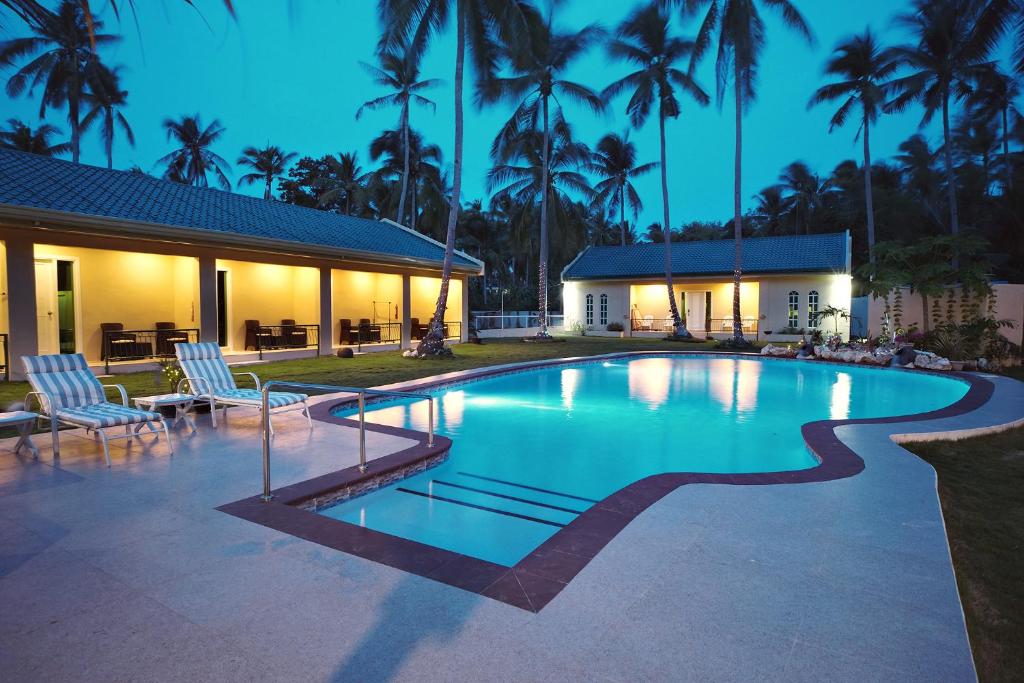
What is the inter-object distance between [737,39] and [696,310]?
12.2 metres

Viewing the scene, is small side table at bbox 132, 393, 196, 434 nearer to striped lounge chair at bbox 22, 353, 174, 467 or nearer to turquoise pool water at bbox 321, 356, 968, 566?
striped lounge chair at bbox 22, 353, 174, 467

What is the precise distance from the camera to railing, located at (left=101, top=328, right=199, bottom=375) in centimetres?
1192

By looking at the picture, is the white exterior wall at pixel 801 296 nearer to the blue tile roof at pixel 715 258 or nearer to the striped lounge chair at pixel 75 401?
the blue tile roof at pixel 715 258

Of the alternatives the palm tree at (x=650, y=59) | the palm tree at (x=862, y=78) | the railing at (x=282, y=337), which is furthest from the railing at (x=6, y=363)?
the palm tree at (x=862, y=78)

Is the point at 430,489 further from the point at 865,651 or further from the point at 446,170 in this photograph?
the point at 446,170

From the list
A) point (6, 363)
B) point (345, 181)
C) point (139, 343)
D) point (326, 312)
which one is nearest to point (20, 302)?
point (6, 363)

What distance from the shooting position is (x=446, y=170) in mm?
39375

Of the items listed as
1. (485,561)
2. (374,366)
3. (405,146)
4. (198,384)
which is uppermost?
(405,146)

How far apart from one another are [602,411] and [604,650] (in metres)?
7.29

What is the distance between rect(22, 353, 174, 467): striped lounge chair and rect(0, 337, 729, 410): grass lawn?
111 centimetres

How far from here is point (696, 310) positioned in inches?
1097

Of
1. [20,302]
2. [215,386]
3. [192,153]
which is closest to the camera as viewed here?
[215,386]

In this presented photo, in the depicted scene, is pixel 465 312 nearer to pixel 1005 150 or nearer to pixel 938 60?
pixel 938 60

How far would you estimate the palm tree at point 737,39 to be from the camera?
1931 centimetres
